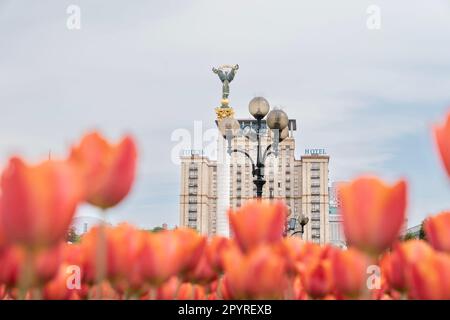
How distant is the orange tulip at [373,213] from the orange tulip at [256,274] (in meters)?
0.13

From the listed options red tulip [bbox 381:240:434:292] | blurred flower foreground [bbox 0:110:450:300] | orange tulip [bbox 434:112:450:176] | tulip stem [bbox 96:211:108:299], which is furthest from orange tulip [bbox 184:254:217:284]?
orange tulip [bbox 434:112:450:176]

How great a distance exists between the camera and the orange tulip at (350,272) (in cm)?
75

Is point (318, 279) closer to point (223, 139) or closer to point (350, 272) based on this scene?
point (350, 272)

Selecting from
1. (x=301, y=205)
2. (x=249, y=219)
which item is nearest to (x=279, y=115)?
(x=249, y=219)

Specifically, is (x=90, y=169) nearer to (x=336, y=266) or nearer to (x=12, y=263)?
(x=12, y=263)

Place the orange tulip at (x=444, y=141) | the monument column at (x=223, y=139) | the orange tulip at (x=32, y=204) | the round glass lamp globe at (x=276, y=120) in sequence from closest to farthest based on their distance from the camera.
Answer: the orange tulip at (x=32, y=204), the orange tulip at (x=444, y=141), the monument column at (x=223, y=139), the round glass lamp globe at (x=276, y=120)

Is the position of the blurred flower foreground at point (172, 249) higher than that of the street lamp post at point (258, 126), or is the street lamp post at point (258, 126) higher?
the street lamp post at point (258, 126)

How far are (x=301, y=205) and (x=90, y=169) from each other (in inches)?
3540

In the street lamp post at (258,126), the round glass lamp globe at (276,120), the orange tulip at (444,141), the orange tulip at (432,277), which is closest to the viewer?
the orange tulip at (432,277)

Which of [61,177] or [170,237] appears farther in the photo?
[170,237]

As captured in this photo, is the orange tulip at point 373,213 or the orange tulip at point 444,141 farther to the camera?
the orange tulip at point 444,141

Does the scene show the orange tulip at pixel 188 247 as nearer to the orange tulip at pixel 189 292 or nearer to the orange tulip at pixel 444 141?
the orange tulip at pixel 189 292

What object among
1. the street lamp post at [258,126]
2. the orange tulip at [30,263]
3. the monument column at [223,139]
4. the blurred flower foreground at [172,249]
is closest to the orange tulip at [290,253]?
the blurred flower foreground at [172,249]
